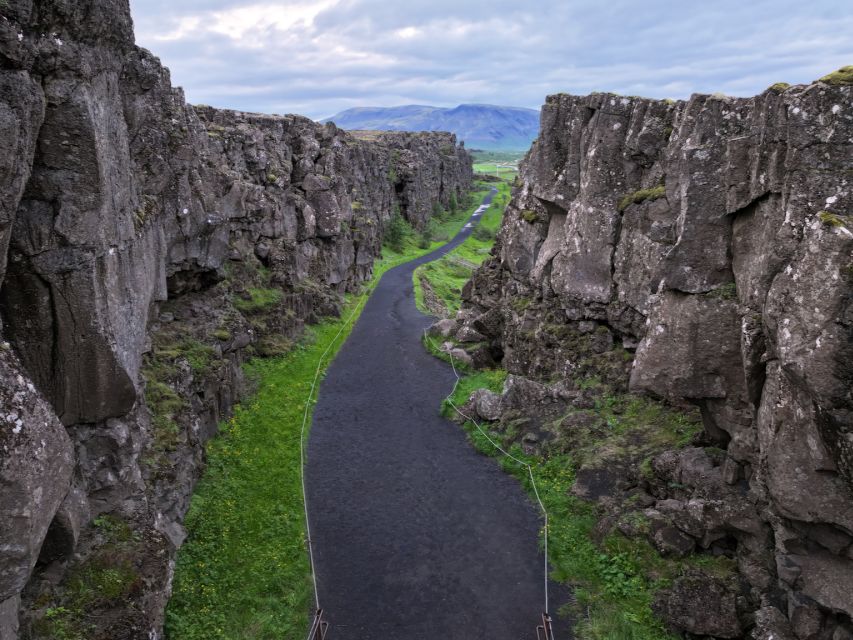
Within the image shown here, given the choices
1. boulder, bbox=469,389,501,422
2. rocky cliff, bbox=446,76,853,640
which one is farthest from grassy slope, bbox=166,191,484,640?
rocky cliff, bbox=446,76,853,640

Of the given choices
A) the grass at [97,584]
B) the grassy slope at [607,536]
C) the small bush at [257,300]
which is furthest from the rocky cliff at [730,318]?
the small bush at [257,300]

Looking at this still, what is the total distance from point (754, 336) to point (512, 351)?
21.6m

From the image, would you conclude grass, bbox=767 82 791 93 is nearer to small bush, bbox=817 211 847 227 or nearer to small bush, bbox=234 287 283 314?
small bush, bbox=817 211 847 227

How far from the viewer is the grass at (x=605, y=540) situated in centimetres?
1838

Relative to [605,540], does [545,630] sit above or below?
below

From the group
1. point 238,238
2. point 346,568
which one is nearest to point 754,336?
point 346,568

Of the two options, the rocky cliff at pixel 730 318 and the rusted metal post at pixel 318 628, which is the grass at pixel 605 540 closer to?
the rocky cliff at pixel 730 318

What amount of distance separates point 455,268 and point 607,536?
2616 inches

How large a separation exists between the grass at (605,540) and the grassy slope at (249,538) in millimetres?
8752

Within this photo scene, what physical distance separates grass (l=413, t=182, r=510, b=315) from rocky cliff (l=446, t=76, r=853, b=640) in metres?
28.3

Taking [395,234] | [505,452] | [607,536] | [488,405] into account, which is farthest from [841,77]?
[395,234]

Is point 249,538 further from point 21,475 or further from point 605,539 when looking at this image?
point 605,539

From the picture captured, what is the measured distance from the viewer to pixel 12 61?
10781mm

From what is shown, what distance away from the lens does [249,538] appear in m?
21.6
